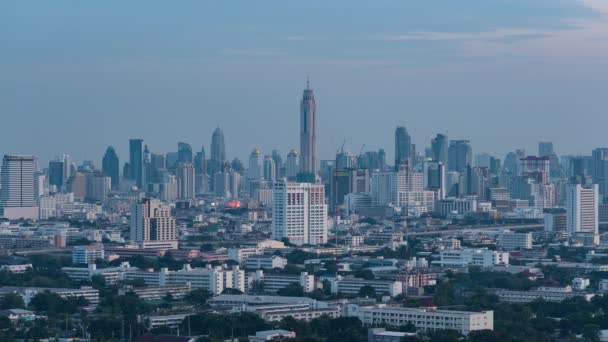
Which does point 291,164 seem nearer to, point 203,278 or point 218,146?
point 218,146

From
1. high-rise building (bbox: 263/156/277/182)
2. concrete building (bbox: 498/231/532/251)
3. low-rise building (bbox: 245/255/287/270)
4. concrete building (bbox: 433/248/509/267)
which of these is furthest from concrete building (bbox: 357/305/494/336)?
high-rise building (bbox: 263/156/277/182)

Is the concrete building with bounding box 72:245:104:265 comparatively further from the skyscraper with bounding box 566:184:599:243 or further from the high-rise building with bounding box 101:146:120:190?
the high-rise building with bounding box 101:146:120:190

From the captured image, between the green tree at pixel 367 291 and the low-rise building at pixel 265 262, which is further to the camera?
the low-rise building at pixel 265 262

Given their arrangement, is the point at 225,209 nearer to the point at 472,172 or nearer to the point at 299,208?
the point at 472,172

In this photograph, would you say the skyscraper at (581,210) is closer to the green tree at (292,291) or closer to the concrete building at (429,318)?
the green tree at (292,291)

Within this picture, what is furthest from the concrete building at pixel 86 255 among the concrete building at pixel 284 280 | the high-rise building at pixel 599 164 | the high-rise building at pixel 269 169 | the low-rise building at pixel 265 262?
the high-rise building at pixel 269 169

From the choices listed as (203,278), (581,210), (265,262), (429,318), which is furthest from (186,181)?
(429,318)
